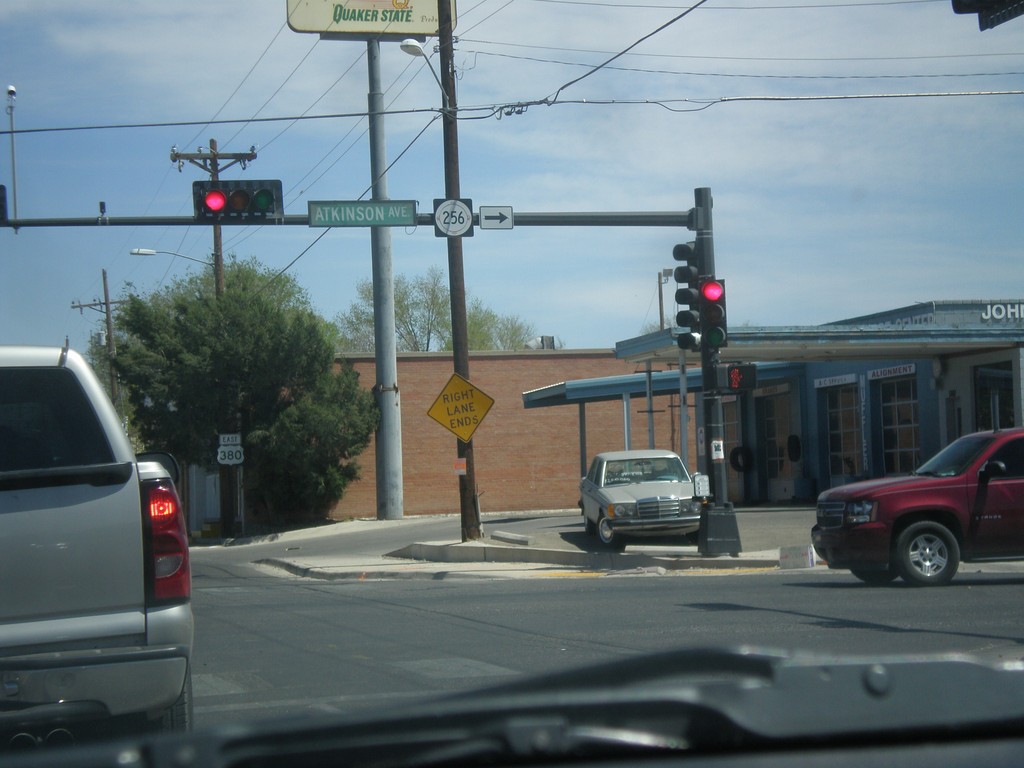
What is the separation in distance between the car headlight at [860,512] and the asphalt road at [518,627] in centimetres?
83

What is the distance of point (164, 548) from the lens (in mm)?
5152

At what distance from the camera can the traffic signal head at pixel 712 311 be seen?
1727cm

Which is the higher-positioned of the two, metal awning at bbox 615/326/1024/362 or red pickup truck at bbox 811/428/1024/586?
metal awning at bbox 615/326/1024/362

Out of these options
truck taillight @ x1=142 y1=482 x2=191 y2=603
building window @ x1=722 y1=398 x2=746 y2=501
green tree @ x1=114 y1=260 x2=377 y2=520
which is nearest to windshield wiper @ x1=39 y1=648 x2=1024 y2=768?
truck taillight @ x1=142 y1=482 x2=191 y2=603

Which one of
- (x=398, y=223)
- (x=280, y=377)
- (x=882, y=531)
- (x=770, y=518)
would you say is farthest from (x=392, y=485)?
(x=882, y=531)

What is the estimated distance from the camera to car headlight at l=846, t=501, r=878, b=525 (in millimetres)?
13492

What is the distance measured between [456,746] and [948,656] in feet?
3.92

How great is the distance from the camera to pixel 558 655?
931cm

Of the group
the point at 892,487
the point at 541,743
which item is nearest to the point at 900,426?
the point at 892,487

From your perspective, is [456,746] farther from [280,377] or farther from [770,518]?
[280,377]

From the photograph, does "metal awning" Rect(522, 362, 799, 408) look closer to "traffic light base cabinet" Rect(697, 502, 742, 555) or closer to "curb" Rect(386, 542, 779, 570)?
"curb" Rect(386, 542, 779, 570)

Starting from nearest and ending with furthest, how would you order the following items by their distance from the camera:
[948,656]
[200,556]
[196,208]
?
1. [948,656]
2. [196,208]
3. [200,556]

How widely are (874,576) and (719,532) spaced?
11.2ft

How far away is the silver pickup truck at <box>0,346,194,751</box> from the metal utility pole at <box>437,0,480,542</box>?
1589 cm
